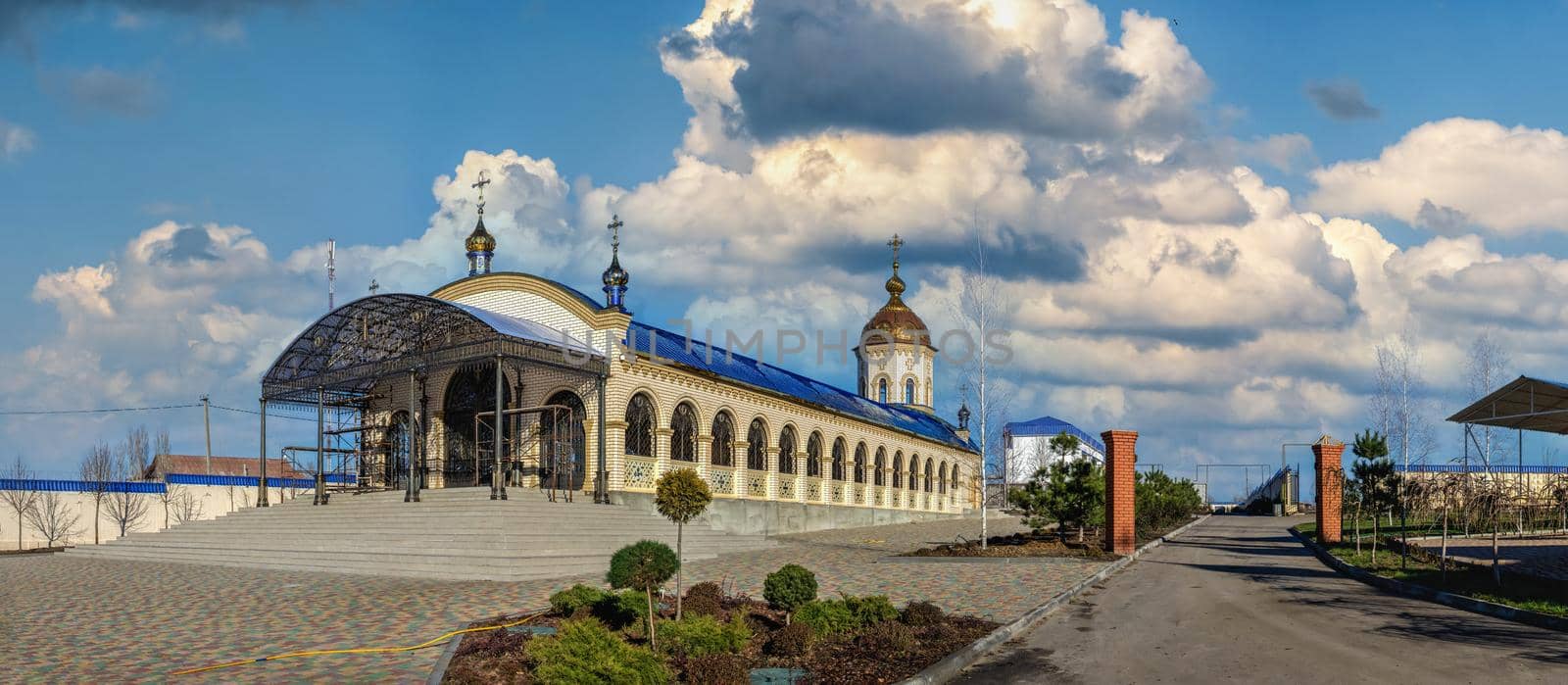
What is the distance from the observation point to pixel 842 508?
4300 cm

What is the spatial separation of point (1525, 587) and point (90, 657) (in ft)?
62.4

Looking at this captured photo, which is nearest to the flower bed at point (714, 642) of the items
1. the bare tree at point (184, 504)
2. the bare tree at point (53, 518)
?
the bare tree at point (53, 518)

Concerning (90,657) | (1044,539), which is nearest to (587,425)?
(1044,539)

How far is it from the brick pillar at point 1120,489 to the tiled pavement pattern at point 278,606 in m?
2.89

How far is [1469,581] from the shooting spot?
1745 centimetres

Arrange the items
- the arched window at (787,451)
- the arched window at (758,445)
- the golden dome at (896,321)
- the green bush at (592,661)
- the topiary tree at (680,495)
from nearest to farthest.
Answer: the green bush at (592,661) < the topiary tree at (680,495) < the arched window at (758,445) < the arched window at (787,451) < the golden dome at (896,321)

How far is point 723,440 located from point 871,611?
931 inches

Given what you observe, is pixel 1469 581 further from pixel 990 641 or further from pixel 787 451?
pixel 787 451

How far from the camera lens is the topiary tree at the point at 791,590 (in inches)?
468

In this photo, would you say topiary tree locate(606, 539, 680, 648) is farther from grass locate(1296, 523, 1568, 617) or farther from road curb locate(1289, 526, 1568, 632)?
grass locate(1296, 523, 1568, 617)

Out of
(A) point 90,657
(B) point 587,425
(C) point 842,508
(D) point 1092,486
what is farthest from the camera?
(C) point 842,508

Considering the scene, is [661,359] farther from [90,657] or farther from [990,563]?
[90,657]

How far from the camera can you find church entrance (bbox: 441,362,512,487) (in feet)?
104

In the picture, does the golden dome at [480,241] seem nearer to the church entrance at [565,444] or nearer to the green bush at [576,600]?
the church entrance at [565,444]
